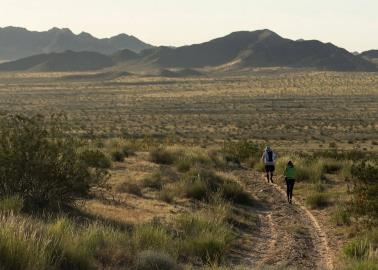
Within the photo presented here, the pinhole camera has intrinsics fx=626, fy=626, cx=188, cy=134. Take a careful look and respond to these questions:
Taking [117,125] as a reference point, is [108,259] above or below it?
above

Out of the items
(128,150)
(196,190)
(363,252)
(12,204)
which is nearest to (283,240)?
(363,252)

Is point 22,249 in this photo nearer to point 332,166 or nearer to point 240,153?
point 332,166

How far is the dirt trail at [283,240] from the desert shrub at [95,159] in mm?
5257

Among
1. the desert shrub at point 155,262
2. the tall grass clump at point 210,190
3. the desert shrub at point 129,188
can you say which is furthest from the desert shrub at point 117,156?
the desert shrub at point 155,262

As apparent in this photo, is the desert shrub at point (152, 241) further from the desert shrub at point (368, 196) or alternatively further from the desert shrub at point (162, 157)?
the desert shrub at point (162, 157)

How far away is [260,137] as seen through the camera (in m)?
43.1

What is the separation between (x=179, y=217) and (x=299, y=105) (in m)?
61.1

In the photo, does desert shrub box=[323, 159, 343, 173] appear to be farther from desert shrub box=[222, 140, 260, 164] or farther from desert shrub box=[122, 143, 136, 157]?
desert shrub box=[122, 143, 136, 157]

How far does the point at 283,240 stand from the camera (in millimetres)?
12508

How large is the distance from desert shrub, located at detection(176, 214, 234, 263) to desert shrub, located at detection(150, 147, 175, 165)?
1125 centimetres

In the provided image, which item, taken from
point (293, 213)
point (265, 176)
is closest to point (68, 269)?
point (293, 213)

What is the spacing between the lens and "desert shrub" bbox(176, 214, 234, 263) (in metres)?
10.1

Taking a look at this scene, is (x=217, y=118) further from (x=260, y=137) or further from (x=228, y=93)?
(x=228, y=93)

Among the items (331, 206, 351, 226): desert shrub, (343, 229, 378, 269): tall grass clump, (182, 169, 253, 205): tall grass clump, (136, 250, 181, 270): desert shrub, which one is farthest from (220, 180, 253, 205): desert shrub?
(136, 250, 181, 270): desert shrub
